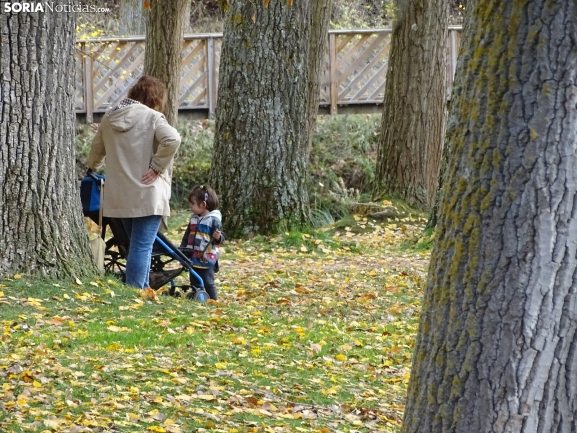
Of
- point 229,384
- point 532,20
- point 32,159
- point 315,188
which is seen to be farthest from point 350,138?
point 532,20

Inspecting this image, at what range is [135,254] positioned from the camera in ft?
24.2

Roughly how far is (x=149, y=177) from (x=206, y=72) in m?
10.8

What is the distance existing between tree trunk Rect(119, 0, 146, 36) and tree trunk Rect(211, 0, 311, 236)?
13.3m

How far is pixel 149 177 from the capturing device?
7371 mm

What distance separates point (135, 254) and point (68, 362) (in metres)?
2.21

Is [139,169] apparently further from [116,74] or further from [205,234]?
[116,74]

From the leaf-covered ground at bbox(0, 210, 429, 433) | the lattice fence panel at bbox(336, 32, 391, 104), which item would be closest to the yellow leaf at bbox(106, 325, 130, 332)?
the leaf-covered ground at bbox(0, 210, 429, 433)

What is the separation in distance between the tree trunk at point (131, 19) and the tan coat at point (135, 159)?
675 inches

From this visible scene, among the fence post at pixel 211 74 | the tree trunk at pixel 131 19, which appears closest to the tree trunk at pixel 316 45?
the fence post at pixel 211 74

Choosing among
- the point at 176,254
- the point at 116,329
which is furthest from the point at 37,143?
the point at 176,254

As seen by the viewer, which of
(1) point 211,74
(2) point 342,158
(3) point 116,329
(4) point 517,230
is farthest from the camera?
(2) point 342,158

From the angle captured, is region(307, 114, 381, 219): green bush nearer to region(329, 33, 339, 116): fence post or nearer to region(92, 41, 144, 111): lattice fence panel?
region(329, 33, 339, 116): fence post

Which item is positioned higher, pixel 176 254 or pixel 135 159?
pixel 135 159

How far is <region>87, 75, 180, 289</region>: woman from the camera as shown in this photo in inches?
288
